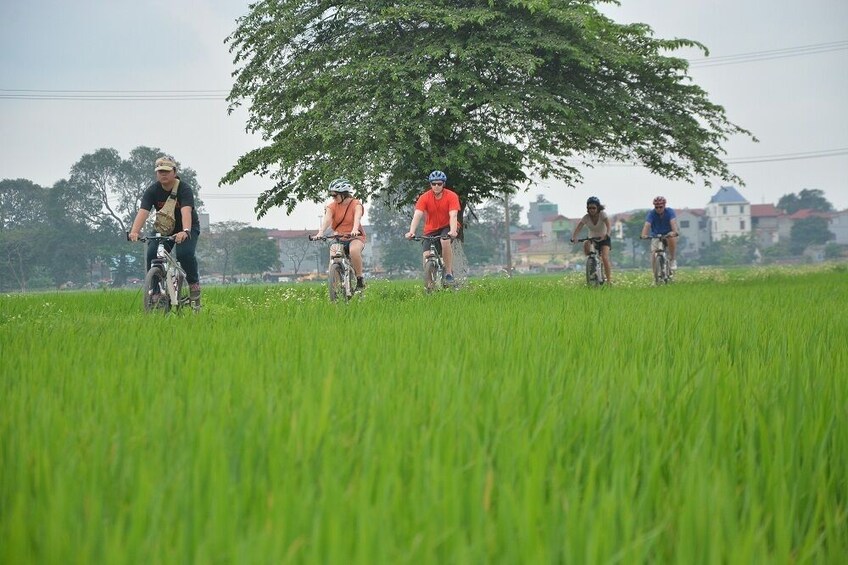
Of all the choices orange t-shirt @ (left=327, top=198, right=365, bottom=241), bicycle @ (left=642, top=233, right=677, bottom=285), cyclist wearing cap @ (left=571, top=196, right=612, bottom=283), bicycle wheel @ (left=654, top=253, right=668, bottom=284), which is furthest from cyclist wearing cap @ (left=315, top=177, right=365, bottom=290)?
bicycle wheel @ (left=654, top=253, right=668, bottom=284)

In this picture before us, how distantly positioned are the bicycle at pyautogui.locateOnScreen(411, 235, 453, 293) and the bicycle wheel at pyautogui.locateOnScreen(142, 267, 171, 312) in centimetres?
446

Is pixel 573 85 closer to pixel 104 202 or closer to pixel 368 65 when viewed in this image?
pixel 368 65

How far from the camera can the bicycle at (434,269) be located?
1257 cm

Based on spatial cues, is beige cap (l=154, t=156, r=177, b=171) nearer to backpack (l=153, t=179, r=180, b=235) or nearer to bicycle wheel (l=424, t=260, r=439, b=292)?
backpack (l=153, t=179, r=180, b=235)

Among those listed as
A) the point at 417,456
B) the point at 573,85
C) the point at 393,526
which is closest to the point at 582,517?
the point at 393,526

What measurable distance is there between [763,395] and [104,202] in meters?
104

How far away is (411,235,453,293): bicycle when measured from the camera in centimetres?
1257

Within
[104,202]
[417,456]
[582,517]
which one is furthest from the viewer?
[104,202]

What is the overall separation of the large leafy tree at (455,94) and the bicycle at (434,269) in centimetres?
442

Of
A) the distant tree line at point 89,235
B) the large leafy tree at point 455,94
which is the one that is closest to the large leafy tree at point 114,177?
the distant tree line at point 89,235

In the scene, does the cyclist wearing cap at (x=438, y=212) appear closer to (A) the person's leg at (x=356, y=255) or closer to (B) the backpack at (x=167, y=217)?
(A) the person's leg at (x=356, y=255)

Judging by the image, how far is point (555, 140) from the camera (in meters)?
20.4

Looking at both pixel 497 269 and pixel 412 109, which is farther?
pixel 497 269

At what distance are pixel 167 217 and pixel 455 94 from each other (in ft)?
33.4
